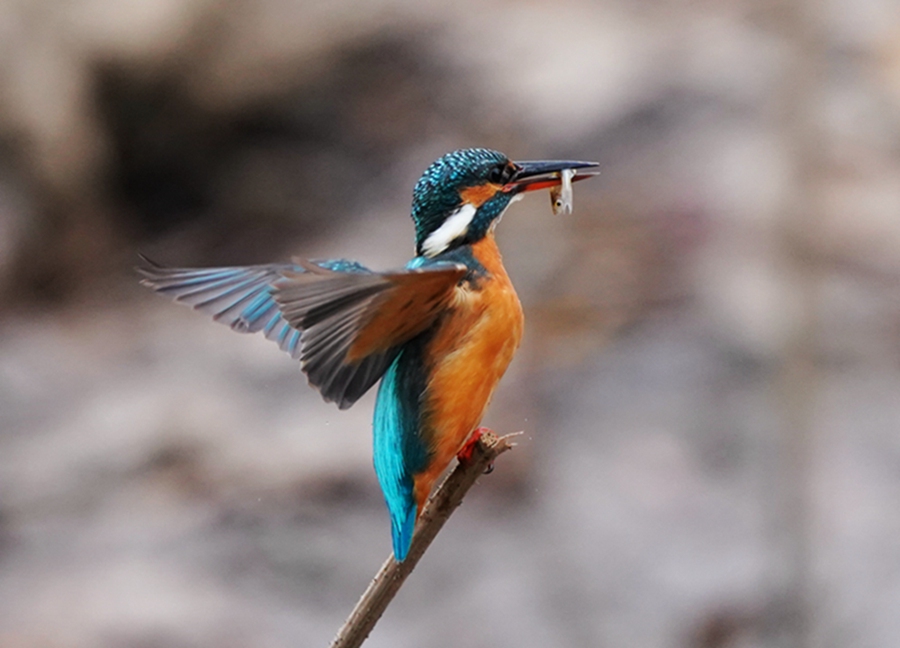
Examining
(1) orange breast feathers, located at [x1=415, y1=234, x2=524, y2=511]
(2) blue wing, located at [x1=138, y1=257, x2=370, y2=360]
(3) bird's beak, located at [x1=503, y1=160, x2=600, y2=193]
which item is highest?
(3) bird's beak, located at [x1=503, y1=160, x2=600, y2=193]

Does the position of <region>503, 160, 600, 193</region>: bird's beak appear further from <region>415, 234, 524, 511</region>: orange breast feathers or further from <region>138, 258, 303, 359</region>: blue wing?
<region>138, 258, 303, 359</region>: blue wing

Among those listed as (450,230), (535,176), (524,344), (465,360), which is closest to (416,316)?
(465,360)

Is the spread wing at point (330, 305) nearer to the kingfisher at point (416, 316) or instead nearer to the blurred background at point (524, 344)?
the kingfisher at point (416, 316)

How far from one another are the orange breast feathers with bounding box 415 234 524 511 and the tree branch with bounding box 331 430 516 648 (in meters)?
0.03

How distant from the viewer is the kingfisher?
1.81m

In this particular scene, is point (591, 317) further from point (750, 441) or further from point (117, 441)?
point (117, 441)

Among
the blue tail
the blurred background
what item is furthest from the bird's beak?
the blurred background

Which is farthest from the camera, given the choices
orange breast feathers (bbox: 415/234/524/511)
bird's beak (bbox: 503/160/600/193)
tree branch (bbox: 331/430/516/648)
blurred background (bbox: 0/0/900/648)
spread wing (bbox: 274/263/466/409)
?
blurred background (bbox: 0/0/900/648)

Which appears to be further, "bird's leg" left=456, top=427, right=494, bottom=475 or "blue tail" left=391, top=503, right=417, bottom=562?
"bird's leg" left=456, top=427, right=494, bottom=475

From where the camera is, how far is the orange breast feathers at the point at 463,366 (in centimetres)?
199

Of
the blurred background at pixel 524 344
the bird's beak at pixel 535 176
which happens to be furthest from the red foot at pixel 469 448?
the blurred background at pixel 524 344

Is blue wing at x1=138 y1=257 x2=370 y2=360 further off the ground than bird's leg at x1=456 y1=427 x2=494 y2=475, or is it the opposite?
blue wing at x1=138 y1=257 x2=370 y2=360

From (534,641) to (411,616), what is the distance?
23.5 inches

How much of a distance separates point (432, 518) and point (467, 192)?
0.56m
